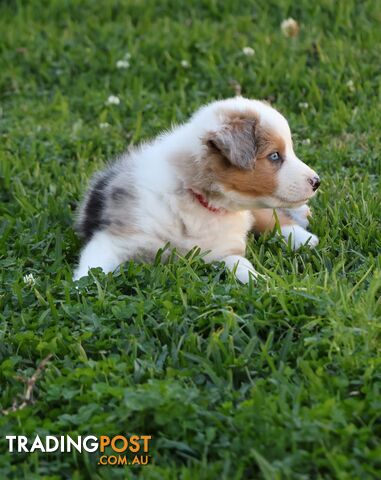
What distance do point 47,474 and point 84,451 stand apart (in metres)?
0.17

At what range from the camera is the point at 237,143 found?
191 inches

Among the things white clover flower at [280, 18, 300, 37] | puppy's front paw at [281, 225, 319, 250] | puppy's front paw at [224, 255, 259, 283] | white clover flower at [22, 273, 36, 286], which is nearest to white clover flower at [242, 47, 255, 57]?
white clover flower at [280, 18, 300, 37]

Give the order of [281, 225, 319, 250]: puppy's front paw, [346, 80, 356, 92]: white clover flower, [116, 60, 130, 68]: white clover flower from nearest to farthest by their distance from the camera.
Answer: [281, 225, 319, 250]: puppy's front paw → [346, 80, 356, 92]: white clover flower → [116, 60, 130, 68]: white clover flower

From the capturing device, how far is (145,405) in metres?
3.58

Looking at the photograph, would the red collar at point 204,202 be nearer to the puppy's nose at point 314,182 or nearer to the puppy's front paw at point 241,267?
the puppy's front paw at point 241,267

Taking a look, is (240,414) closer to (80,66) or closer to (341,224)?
(341,224)

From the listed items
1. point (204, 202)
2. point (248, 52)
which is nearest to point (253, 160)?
point (204, 202)

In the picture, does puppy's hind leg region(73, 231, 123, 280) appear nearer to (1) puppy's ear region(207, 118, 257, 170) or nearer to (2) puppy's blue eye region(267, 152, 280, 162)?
(1) puppy's ear region(207, 118, 257, 170)

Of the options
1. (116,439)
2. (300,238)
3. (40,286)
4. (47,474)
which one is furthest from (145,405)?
→ (300,238)

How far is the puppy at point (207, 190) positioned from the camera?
4.98m

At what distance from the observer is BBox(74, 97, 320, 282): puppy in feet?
16.3

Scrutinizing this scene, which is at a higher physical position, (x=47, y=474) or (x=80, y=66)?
(x=47, y=474)

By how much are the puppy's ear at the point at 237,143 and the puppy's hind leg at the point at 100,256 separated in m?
0.80

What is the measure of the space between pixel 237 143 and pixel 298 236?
0.90 meters
